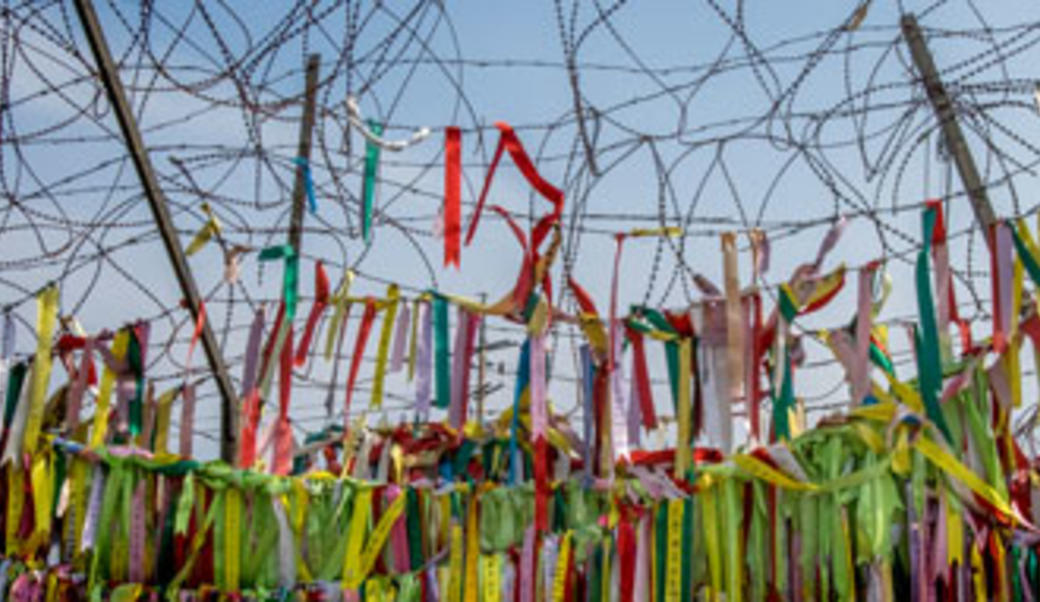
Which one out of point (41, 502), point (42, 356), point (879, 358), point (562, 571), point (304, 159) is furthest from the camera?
point (304, 159)

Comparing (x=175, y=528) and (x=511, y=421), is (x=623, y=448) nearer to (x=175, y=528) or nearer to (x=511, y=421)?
(x=511, y=421)

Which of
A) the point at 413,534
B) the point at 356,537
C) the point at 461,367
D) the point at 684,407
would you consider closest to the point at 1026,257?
the point at 684,407

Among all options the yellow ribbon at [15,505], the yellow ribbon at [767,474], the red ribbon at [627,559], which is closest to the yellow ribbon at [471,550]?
the red ribbon at [627,559]

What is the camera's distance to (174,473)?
15.2 ft

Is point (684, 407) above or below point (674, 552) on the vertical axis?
above

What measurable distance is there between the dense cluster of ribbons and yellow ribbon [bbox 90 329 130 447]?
11 millimetres

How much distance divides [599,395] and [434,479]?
37.2 inches

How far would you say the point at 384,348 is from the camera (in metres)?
4.59

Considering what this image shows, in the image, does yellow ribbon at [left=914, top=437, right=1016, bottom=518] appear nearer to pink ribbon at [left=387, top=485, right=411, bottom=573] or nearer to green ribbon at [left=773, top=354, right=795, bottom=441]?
green ribbon at [left=773, top=354, right=795, bottom=441]

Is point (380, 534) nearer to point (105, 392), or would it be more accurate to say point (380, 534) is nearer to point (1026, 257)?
point (105, 392)

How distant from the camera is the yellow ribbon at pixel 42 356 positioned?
4.65 meters

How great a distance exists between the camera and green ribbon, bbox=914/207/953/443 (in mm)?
3664

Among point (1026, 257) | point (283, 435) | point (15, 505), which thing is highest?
point (1026, 257)

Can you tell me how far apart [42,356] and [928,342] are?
9.60 feet
